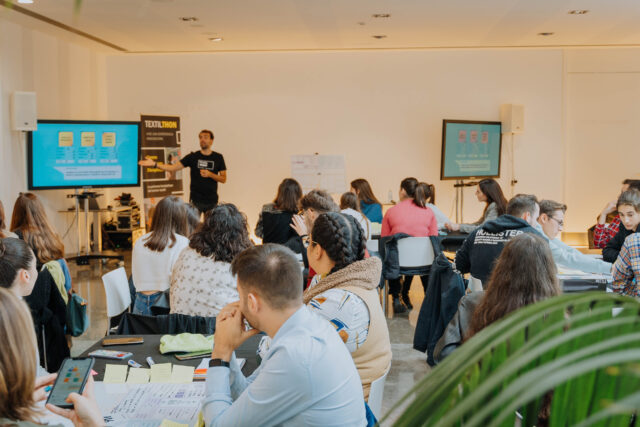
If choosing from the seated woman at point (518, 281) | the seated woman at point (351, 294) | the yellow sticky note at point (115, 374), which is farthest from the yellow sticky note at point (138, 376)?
the seated woman at point (518, 281)

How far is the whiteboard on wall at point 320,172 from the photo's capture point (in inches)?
412

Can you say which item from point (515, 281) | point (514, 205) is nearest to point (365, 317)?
point (515, 281)

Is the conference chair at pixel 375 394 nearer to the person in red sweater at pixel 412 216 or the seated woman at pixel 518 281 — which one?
the seated woman at pixel 518 281

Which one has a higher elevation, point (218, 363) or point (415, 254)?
point (218, 363)

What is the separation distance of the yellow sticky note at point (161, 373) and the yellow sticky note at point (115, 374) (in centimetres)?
11

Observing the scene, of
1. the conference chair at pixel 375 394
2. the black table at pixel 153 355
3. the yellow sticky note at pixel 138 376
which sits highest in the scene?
the black table at pixel 153 355

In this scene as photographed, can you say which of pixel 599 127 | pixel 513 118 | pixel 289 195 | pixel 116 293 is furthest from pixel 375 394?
pixel 599 127

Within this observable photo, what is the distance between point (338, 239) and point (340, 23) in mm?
6106

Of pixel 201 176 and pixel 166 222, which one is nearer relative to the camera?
pixel 166 222

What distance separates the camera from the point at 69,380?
185 cm

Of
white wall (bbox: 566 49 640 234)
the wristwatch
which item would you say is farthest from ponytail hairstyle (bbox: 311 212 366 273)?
white wall (bbox: 566 49 640 234)

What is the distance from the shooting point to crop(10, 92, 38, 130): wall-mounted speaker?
809 cm

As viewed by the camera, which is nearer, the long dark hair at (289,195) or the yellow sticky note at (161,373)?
the yellow sticky note at (161,373)

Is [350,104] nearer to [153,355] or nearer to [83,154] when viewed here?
[83,154]
